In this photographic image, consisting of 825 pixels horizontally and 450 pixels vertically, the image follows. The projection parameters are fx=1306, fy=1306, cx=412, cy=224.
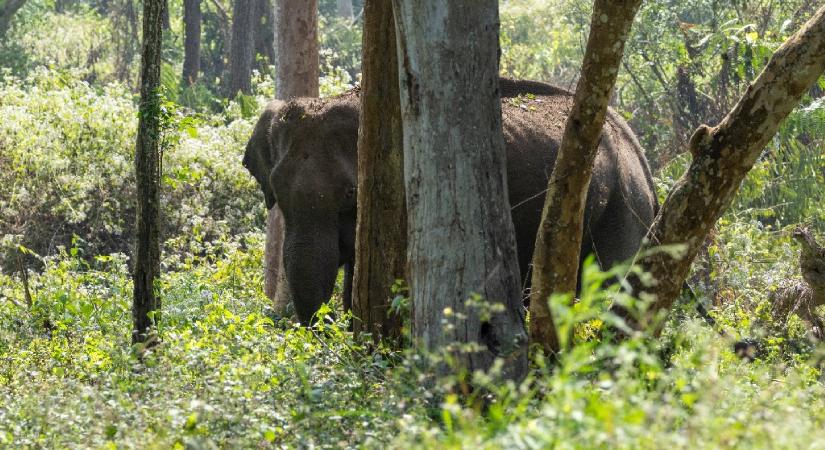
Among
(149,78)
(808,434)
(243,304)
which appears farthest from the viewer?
(243,304)

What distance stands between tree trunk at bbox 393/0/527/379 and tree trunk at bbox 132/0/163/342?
2.79 m

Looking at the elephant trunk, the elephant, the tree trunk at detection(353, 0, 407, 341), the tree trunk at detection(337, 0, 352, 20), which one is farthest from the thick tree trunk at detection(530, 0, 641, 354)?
the tree trunk at detection(337, 0, 352, 20)

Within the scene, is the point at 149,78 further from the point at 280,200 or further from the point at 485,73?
the point at 485,73

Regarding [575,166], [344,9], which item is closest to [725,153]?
[575,166]

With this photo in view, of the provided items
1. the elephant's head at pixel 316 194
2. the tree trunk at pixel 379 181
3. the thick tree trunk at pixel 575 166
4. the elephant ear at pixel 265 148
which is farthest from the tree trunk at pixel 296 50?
the thick tree trunk at pixel 575 166

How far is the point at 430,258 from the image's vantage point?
617 centimetres

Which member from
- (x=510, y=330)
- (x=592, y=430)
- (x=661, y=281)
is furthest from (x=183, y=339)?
(x=592, y=430)

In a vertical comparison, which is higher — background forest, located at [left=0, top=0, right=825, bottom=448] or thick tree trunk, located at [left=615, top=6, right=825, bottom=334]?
thick tree trunk, located at [left=615, top=6, right=825, bottom=334]

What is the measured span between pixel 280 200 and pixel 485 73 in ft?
13.4

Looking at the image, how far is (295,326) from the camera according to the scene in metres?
7.73

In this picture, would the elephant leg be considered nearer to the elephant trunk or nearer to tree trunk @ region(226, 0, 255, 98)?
the elephant trunk

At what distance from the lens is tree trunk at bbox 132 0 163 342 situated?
8469 mm

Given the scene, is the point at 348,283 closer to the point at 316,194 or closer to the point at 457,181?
the point at 316,194

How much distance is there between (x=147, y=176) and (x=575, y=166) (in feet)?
10.5
